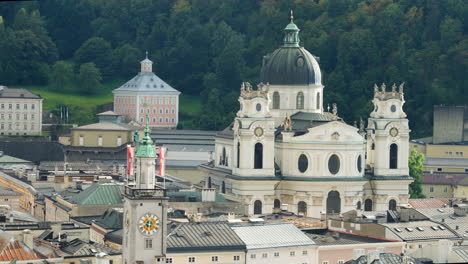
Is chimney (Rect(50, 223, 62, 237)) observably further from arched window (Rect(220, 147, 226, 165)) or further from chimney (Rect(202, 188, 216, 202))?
arched window (Rect(220, 147, 226, 165))

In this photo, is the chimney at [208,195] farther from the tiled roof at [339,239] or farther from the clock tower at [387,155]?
the tiled roof at [339,239]

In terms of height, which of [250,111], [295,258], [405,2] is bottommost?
[295,258]

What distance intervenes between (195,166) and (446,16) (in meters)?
34.6

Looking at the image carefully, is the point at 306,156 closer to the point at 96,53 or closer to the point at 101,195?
the point at 101,195

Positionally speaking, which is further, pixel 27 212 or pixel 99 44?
pixel 99 44

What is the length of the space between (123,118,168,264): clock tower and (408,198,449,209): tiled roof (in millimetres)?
27420

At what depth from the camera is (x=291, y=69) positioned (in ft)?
325

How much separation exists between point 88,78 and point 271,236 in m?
94.9

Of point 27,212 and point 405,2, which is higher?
point 405,2

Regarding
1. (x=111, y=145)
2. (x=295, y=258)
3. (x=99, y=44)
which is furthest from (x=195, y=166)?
(x=99, y=44)

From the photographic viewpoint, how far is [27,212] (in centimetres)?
9500

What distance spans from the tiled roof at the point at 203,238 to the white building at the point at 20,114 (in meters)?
75.2

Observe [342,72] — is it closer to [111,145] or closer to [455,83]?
[455,83]

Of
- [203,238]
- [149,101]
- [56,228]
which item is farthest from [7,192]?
[149,101]
